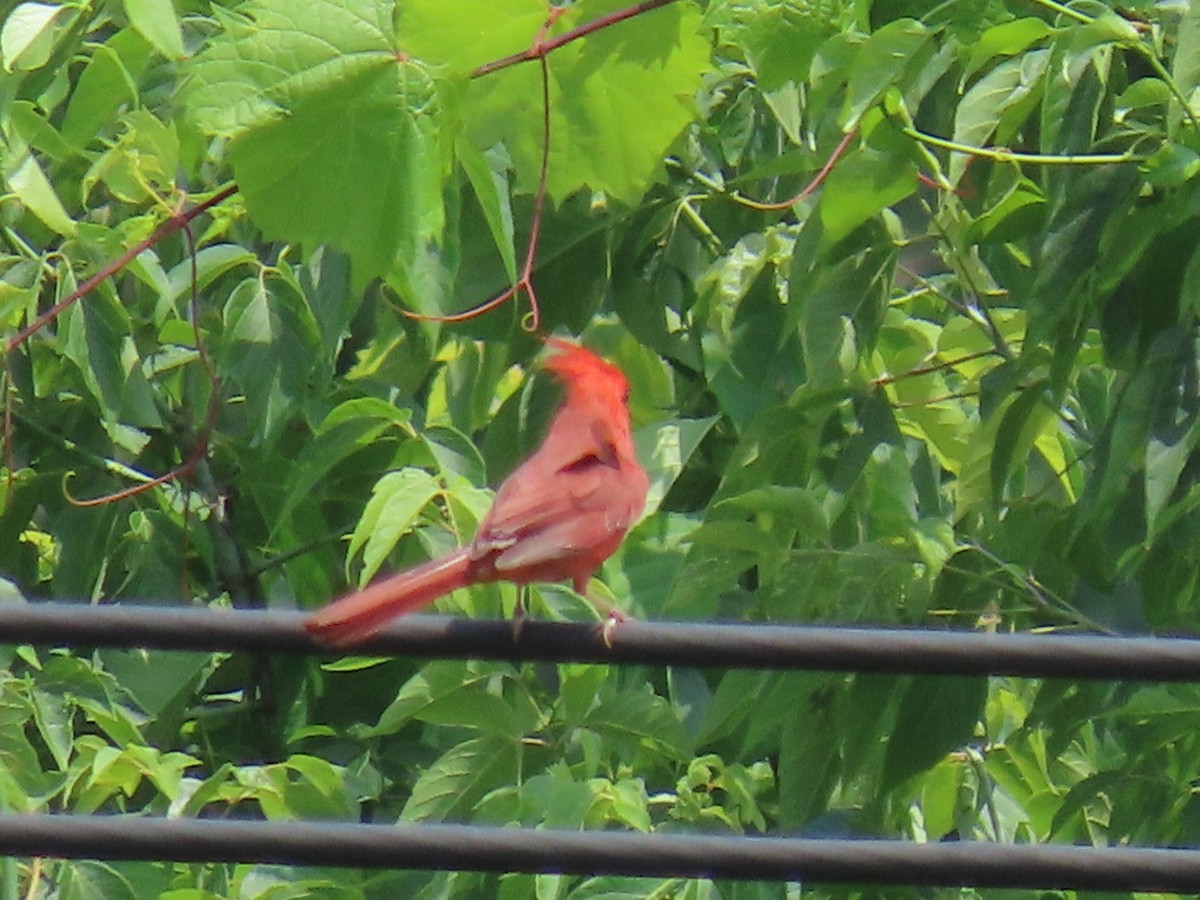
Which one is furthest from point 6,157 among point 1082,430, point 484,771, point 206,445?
point 1082,430

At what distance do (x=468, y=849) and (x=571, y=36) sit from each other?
A: 1.09 m

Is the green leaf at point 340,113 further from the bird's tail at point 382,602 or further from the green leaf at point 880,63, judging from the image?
the green leaf at point 880,63

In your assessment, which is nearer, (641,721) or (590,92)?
(590,92)

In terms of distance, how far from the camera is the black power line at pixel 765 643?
78.0 inches

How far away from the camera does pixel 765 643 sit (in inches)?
78.5

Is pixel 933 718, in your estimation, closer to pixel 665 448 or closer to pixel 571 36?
pixel 665 448

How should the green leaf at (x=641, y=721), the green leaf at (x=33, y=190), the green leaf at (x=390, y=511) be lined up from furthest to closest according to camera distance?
the green leaf at (x=33, y=190) < the green leaf at (x=641, y=721) < the green leaf at (x=390, y=511)

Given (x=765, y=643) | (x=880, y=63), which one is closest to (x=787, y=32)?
(x=880, y=63)

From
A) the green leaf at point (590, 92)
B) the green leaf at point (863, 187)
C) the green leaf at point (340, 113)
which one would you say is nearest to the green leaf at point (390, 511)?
the green leaf at point (590, 92)

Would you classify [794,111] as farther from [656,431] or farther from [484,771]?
[484,771]

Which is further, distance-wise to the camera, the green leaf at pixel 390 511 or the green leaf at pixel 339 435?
the green leaf at pixel 339 435

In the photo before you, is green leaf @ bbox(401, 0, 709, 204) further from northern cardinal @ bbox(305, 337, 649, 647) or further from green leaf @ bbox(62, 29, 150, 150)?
green leaf @ bbox(62, 29, 150, 150)

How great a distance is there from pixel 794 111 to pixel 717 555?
884 millimetres

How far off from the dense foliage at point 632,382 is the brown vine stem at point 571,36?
0.5 inches
